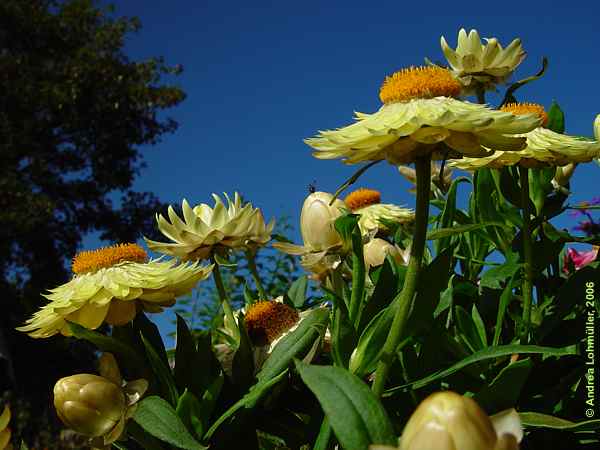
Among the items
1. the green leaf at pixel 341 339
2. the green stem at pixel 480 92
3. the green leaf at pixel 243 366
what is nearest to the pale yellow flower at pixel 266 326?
the green leaf at pixel 243 366

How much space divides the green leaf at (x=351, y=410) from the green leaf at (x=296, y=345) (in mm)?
278

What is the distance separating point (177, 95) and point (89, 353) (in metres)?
4.01

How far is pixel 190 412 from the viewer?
0.85m

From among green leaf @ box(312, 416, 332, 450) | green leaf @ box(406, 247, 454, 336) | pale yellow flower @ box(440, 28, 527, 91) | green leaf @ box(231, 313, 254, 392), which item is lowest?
green leaf @ box(312, 416, 332, 450)

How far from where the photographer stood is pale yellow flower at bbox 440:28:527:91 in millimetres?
1227

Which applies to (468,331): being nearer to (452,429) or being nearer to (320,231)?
(320,231)

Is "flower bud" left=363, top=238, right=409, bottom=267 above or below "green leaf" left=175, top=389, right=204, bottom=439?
above

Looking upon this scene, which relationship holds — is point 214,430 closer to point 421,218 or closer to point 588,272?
point 421,218

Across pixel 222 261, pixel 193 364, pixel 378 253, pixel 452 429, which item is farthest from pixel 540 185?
pixel 452 429

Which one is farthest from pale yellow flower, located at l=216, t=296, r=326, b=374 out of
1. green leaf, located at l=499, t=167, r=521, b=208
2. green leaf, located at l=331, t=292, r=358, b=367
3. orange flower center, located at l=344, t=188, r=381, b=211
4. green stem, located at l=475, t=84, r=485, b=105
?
orange flower center, located at l=344, t=188, r=381, b=211

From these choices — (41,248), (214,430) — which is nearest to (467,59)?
(214,430)

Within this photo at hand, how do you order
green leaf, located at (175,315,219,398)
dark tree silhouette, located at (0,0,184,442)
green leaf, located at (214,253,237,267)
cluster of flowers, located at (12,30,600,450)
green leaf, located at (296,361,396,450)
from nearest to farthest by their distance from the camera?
green leaf, located at (296,361,396,450) < cluster of flowers, located at (12,30,600,450) < green leaf, located at (175,315,219,398) < green leaf, located at (214,253,237,267) < dark tree silhouette, located at (0,0,184,442)

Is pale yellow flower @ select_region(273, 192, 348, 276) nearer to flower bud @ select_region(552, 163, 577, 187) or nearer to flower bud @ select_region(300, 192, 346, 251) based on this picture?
flower bud @ select_region(300, 192, 346, 251)

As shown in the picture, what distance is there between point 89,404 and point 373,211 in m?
0.98
